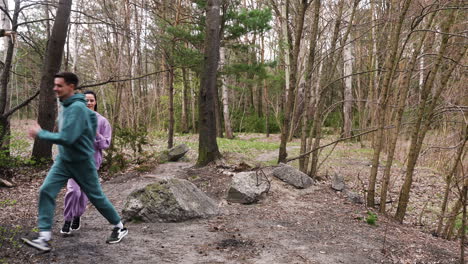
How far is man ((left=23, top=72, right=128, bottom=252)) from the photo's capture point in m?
2.94

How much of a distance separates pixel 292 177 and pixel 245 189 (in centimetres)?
155

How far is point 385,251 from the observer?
3715mm

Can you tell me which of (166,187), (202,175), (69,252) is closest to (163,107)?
(202,175)

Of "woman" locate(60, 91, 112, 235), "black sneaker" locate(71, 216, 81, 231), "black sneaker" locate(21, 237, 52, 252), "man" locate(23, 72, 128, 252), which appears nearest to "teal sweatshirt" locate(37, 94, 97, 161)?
"man" locate(23, 72, 128, 252)

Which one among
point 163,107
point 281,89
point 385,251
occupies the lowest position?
point 385,251

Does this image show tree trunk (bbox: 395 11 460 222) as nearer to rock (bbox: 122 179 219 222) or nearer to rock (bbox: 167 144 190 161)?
rock (bbox: 122 179 219 222)

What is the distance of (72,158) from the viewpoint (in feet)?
9.98

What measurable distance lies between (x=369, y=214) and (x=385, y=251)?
1.24 m

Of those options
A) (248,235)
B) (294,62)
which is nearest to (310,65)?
(294,62)

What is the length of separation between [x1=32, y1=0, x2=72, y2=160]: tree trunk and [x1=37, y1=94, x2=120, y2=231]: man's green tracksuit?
501 cm

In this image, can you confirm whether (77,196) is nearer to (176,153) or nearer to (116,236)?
(116,236)

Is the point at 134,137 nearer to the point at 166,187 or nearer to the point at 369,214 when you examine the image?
the point at 166,187

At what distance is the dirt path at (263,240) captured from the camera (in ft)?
10.8

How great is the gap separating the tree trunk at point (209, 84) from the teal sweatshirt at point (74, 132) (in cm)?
458
